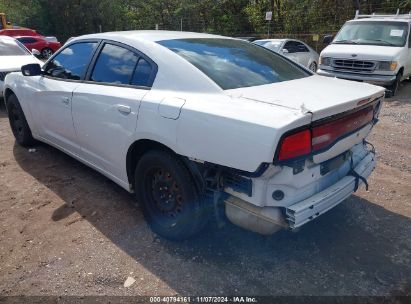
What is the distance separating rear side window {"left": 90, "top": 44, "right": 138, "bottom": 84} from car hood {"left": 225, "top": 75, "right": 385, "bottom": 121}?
1.07 m

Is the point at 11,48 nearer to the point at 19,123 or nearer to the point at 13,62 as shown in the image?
the point at 13,62

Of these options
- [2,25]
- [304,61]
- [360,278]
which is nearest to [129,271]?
[360,278]

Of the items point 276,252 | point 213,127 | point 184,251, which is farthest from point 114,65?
point 276,252

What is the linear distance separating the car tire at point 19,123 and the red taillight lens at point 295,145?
4.07m

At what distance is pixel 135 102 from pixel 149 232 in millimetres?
1140

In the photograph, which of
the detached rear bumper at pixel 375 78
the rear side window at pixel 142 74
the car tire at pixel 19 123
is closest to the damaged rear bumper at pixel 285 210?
the rear side window at pixel 142 74

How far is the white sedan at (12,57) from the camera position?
8.07 meters

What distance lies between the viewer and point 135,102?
10.2ft

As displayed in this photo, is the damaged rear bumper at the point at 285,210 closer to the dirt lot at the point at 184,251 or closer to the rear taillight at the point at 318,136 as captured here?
the rear taillight at the point at 318,136

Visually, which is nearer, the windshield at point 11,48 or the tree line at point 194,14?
the windshield at point 11,48

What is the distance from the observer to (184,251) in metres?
3.11

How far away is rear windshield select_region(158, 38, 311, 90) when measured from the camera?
119 inches

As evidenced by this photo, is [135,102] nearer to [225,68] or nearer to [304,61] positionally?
[225,68]

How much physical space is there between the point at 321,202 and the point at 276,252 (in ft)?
2.28
